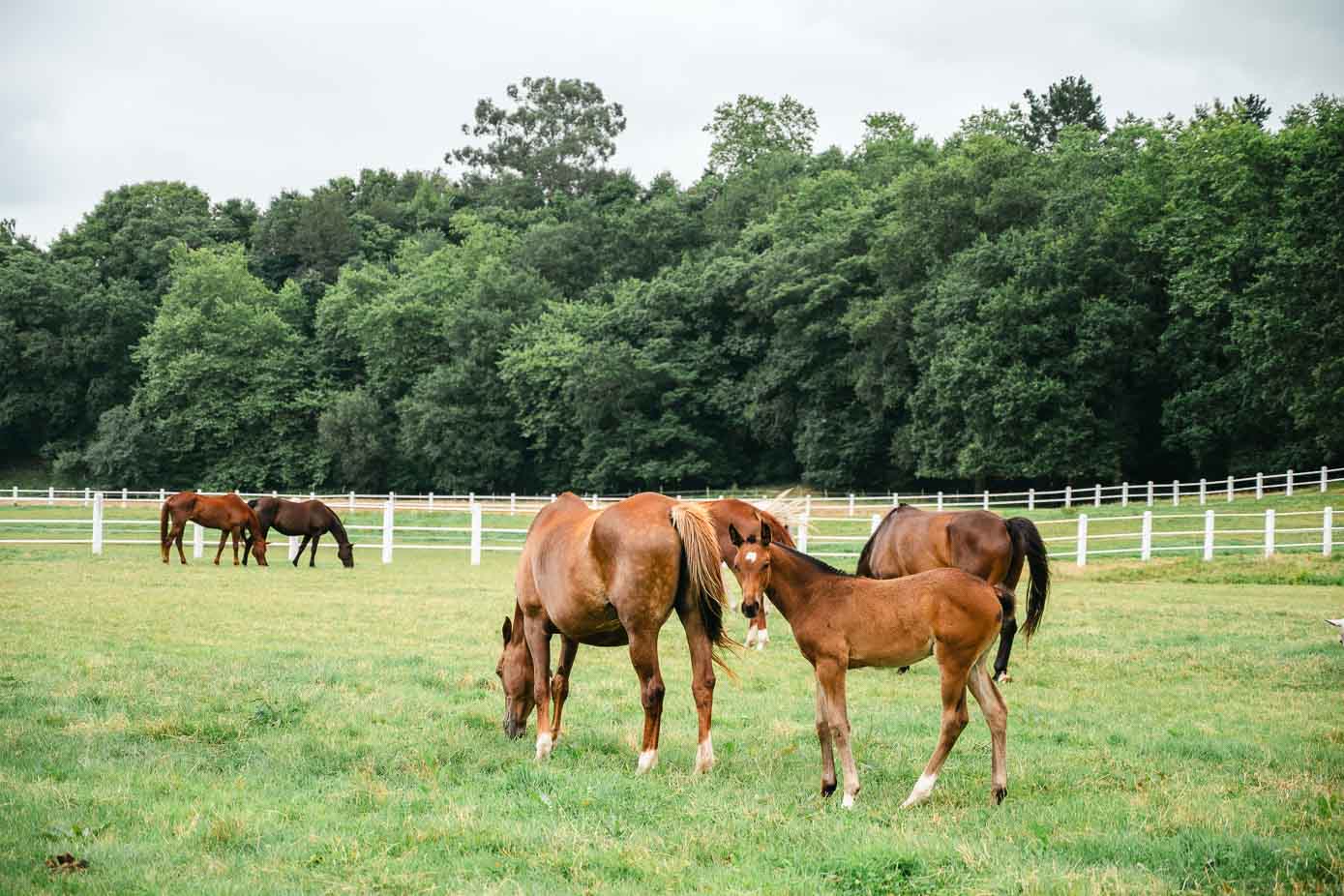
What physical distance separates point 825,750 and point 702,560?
1485 mm

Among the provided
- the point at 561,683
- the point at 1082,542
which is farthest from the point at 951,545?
the point at 1082,542

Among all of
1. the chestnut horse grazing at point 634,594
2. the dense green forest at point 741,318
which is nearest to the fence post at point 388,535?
the chestnut horse grazing at point 634,594

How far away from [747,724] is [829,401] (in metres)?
52.3

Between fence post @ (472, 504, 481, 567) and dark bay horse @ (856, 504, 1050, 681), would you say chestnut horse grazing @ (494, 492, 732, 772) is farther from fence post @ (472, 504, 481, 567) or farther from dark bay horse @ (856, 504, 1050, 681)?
fence post @ (472, 504, 481, 567)

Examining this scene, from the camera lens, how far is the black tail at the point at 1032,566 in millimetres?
10078

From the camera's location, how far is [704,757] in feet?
22.8

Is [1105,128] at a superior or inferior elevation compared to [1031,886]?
superior

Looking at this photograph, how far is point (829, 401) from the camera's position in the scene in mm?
59906

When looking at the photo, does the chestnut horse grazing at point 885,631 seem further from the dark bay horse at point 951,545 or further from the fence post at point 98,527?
the fence post at point 98,527

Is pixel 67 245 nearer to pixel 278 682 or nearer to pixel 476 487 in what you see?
pixel 476 487

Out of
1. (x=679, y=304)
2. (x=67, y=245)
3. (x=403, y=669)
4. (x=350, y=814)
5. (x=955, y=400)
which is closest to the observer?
(x=350, y=814)

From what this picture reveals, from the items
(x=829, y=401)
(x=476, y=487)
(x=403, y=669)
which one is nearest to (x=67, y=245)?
(x=476, y=487)

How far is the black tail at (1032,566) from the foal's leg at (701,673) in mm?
3846

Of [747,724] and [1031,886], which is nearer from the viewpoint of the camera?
[1031,886]
